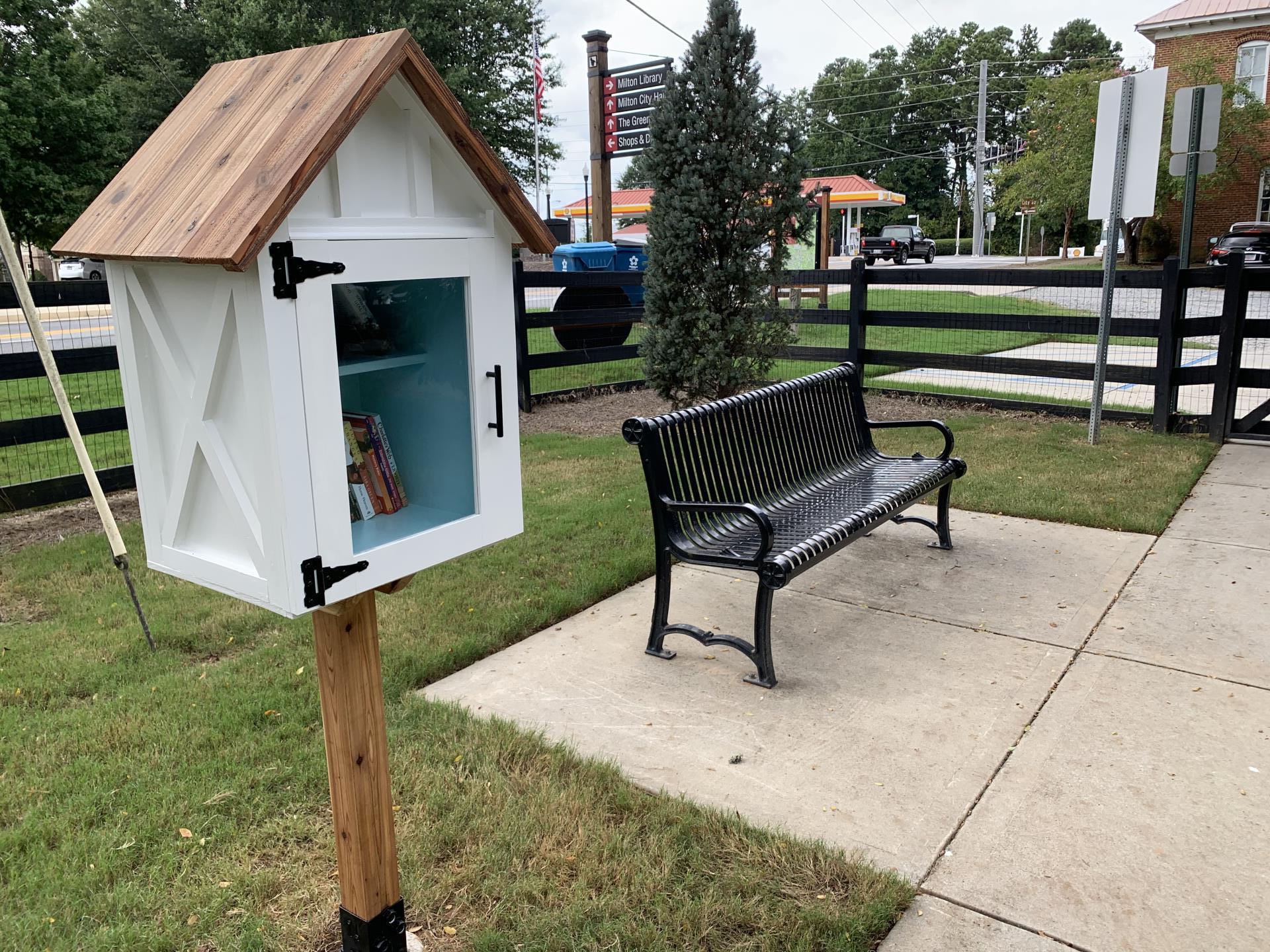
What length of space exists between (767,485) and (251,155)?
135 inches

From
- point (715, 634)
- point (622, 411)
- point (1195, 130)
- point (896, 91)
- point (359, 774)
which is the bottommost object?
Answer: point (715, 634)

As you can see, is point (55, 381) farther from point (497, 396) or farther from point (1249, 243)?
point (1249, 243)

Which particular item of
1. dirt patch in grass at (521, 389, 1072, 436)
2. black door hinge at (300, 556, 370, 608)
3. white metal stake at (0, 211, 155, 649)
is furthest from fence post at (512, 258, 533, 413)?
black door hinge at (300, 556, 370, 608)

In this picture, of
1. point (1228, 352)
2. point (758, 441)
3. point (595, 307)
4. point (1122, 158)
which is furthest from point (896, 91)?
point (758, 441)

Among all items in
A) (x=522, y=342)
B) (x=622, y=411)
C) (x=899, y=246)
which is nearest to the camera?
(x=522, y=342)

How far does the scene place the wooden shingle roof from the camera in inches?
66.7

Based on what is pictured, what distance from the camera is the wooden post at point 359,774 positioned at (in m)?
2.21

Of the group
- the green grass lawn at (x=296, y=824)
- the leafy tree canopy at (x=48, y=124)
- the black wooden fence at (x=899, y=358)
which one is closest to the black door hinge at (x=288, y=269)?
the green grass lawn at (x=296, y=824)

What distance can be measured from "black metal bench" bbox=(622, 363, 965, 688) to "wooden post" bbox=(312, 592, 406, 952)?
75.2 inches

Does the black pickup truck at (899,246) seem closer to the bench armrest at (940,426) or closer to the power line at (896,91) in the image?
the power line at (896,91)

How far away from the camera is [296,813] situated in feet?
10.1

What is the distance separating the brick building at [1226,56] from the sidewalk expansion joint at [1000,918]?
3638 cm

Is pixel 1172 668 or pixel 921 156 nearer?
pixel 1172 668

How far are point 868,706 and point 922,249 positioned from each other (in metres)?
42.7
